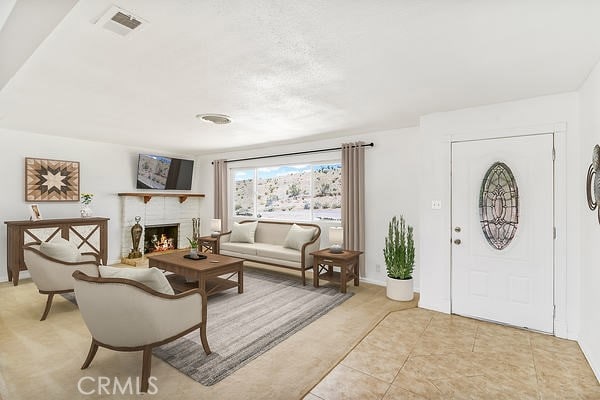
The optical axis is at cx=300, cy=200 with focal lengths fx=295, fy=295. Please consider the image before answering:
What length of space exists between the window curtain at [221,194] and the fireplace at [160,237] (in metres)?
1.15

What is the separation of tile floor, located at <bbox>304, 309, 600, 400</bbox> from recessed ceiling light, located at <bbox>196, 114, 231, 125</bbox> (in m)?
3.13

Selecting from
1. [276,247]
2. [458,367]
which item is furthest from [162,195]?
[458,367]

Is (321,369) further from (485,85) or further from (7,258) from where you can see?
(7,258)

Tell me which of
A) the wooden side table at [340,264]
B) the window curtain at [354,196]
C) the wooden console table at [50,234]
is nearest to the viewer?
the wooden side table at [340,264]

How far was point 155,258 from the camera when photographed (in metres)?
4.38

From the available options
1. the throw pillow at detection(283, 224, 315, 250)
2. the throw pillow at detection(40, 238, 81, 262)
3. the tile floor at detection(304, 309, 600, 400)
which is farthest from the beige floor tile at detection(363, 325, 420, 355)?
the throw pillow at detection(40, 238, 81, 262)

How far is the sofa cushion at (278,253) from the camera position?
16.0 feet

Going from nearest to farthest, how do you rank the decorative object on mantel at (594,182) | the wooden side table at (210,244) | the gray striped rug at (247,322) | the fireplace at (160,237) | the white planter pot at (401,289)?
the decorative object on mantel at (594,182) → the gray striped rug at (247,322) → the white planter pot at (401,289) → the wooden side table at (210,244) → the fireplace at (160,237)

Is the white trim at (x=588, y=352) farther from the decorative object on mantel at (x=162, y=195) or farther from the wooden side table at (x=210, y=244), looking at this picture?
the decorative object on mantel at (x=162, y=195)

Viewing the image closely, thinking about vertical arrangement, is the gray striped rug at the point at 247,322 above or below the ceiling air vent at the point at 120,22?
below

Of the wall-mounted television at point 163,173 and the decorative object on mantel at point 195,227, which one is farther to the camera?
the decorative object on mantel at point 195,227

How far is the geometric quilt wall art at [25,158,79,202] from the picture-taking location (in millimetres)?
4977

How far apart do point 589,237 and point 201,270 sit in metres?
3.97

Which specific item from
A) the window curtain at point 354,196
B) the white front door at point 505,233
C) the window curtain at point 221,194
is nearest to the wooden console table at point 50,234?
the window curtain at point 221,194
